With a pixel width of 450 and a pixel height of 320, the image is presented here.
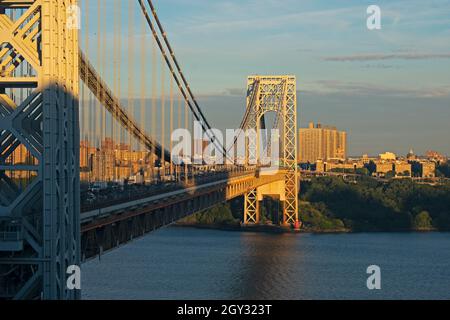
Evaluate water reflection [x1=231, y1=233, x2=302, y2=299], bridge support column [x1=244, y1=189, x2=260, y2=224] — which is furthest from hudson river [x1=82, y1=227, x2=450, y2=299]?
bridge support column [x1=244, y1=189, x2=260, y2=224]

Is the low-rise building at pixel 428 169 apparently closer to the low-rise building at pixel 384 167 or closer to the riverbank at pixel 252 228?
the low-rise building at pixel 384 167

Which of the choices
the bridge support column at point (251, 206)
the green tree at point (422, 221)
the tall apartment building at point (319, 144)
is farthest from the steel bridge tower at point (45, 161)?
the tall apartment building at point (319, 144)

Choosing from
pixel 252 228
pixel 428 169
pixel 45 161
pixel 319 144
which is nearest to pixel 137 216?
pixel 45 161

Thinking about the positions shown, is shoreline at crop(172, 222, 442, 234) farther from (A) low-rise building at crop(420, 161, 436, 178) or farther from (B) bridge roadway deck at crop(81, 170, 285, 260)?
(A) low-rise building at crop(420, 161, 436, 178)

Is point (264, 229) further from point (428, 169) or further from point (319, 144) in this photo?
point (319, 144)

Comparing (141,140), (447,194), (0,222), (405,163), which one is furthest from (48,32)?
(405,163)

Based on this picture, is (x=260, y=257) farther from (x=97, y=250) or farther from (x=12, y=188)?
(x=12, y=188)
